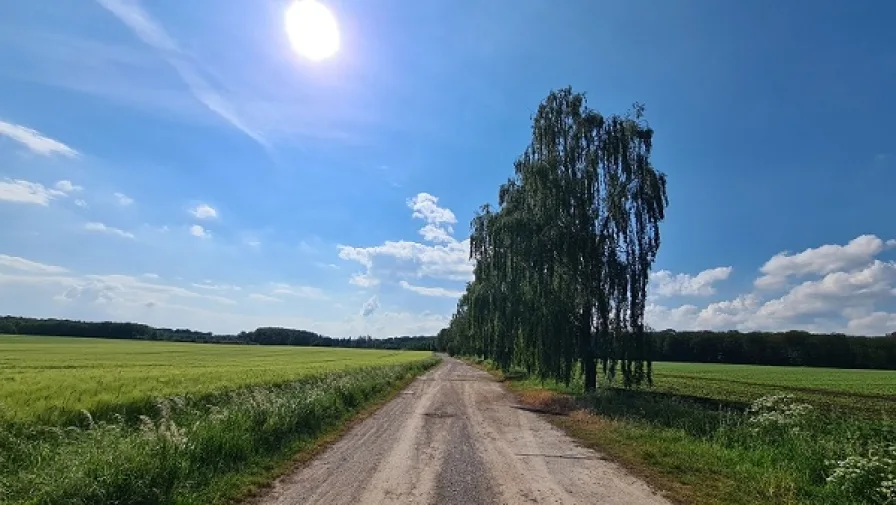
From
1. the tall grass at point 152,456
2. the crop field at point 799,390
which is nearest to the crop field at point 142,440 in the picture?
the tall grass at point 152,456

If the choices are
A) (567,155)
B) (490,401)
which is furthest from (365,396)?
(567,155)

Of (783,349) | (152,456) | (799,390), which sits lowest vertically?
(799,390)

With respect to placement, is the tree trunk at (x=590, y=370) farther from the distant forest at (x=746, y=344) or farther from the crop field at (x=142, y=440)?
the distant forest at (x=746, y=344)

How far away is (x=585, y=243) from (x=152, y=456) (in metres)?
18.1

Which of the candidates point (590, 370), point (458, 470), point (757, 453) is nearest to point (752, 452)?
point (757, 453)

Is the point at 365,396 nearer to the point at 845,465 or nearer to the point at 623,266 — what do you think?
the point at 623,266

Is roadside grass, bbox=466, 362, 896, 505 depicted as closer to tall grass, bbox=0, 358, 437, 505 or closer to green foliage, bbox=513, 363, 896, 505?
green foliage, bbox=513, 363, 896, 505

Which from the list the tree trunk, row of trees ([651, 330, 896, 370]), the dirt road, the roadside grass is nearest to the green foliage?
the roadside grass

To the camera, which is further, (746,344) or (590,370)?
(746,344)

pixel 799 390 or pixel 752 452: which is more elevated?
pixel 752 452

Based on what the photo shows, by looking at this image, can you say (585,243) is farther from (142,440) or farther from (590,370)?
(142,440)

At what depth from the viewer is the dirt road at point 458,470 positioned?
771 centimetres

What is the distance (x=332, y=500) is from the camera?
24.5ft

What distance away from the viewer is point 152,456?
7602mm
